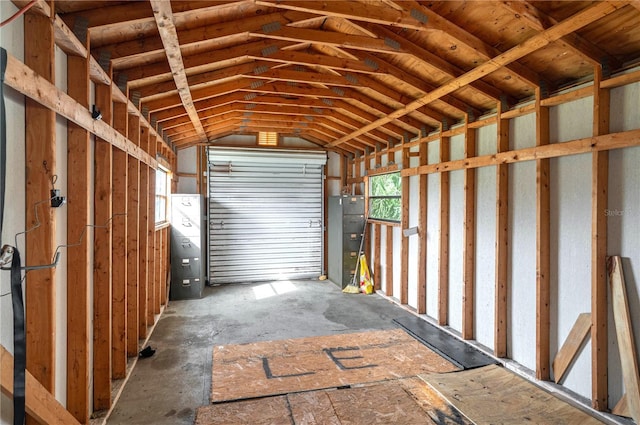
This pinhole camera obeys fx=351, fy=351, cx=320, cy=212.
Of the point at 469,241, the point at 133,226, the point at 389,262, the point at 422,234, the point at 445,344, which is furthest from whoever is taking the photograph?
the point at 389,262

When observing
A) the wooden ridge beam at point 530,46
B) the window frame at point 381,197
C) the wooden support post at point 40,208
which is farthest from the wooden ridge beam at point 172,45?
the window frame at point 381,197

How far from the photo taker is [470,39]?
3105mm

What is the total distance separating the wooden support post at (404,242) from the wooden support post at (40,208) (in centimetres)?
488

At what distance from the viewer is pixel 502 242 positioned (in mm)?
3916

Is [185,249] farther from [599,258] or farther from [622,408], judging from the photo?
[622,408]

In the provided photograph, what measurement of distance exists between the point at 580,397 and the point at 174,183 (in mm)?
6821

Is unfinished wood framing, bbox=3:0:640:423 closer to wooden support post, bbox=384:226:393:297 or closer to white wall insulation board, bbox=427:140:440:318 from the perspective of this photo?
white wall insulation board, bbox=427:140:440:318

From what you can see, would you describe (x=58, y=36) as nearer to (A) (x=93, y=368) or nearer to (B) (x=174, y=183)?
(A) (x=93, y=368)

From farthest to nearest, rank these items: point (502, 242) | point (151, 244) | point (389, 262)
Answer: point (389, 262)
point (151, 244)
point (502, 242)

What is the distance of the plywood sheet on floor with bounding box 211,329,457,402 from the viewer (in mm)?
3342

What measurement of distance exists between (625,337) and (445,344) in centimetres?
194

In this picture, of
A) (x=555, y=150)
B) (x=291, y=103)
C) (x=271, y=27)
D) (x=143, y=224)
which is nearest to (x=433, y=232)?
(x=555, y=150)

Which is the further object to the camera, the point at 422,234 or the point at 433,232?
the point at 422,234

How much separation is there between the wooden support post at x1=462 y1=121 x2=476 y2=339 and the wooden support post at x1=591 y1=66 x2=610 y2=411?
5.14ft
